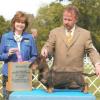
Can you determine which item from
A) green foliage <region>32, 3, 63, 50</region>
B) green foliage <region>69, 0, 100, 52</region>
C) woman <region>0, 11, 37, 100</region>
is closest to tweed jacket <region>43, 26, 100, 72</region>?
woman <region>0, 11, 37, 100</region>

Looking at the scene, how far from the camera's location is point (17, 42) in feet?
18.6

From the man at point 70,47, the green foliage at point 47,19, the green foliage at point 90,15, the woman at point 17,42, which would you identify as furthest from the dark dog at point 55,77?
the green foliage at point 90,15

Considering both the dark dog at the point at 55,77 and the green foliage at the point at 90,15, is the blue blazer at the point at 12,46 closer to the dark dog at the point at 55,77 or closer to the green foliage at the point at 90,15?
the dark dog at the point at 55,77

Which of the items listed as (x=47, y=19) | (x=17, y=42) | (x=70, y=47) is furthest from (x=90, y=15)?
(x=70, y=47)

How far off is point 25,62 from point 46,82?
1.72ft

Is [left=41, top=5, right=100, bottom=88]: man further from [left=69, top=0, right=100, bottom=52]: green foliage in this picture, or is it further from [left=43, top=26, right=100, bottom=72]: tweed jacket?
[left=69, top=0, right=100, bottom=52]: green foliage

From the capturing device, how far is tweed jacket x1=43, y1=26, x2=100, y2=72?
16.5 ft

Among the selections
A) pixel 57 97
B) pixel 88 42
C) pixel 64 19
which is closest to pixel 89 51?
pixel 88 42

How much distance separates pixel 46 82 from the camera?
4848mm

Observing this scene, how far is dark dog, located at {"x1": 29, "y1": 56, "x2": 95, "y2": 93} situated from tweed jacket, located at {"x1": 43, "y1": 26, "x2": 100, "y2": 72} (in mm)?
141

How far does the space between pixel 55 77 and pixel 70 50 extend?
37cm

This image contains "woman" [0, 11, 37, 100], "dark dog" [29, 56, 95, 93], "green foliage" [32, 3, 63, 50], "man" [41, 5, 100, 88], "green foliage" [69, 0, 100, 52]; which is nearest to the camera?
"dark dog" [29, 56, 95, 93]

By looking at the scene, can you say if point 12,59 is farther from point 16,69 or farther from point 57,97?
point 57,97

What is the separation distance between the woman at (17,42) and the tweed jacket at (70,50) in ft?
1.93
